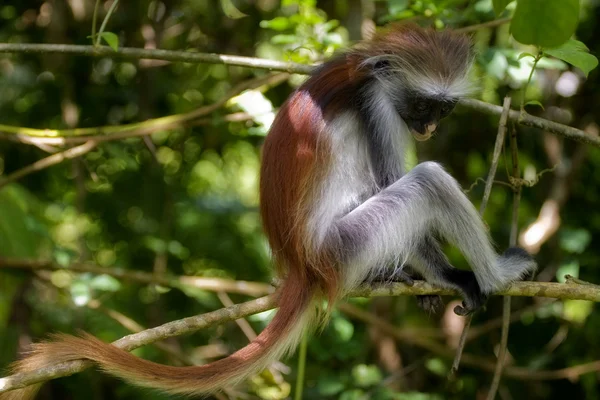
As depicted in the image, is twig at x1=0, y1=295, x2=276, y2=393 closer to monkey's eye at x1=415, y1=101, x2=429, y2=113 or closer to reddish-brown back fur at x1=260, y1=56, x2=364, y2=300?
reddish-brown back fur at x1=260, y1=56, x2=364, y2=300

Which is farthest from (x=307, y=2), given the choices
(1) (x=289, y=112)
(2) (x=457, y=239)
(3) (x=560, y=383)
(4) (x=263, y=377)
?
(3) (x=560, y=383)

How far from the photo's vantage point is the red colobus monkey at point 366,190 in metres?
4.89

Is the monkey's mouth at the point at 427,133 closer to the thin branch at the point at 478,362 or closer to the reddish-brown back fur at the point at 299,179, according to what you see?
the reddish-brown back fur at the point at 299,179

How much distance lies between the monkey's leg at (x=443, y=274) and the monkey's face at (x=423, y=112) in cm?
72

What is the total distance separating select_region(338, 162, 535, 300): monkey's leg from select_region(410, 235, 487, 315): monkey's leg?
0.7 inches

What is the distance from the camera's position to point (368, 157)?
17.2 ft

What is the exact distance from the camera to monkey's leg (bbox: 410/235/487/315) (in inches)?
197

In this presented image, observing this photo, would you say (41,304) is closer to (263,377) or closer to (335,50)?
(263,377)

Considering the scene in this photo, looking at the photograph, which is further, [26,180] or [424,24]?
[26,180]

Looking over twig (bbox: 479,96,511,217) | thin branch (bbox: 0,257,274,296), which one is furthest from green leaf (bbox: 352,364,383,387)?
twig (bbox: 479,96,511,217)

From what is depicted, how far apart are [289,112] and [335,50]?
98 centimetres

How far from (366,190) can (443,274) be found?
0.75 meters

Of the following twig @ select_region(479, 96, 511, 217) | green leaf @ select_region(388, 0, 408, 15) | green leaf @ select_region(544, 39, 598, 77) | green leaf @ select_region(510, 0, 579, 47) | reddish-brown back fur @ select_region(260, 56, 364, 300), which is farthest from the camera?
green leaf @ select_region(388, 0, 408, 15)

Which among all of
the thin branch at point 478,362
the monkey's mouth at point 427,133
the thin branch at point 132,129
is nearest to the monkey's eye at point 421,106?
the monkey's mouth at point 427,133
